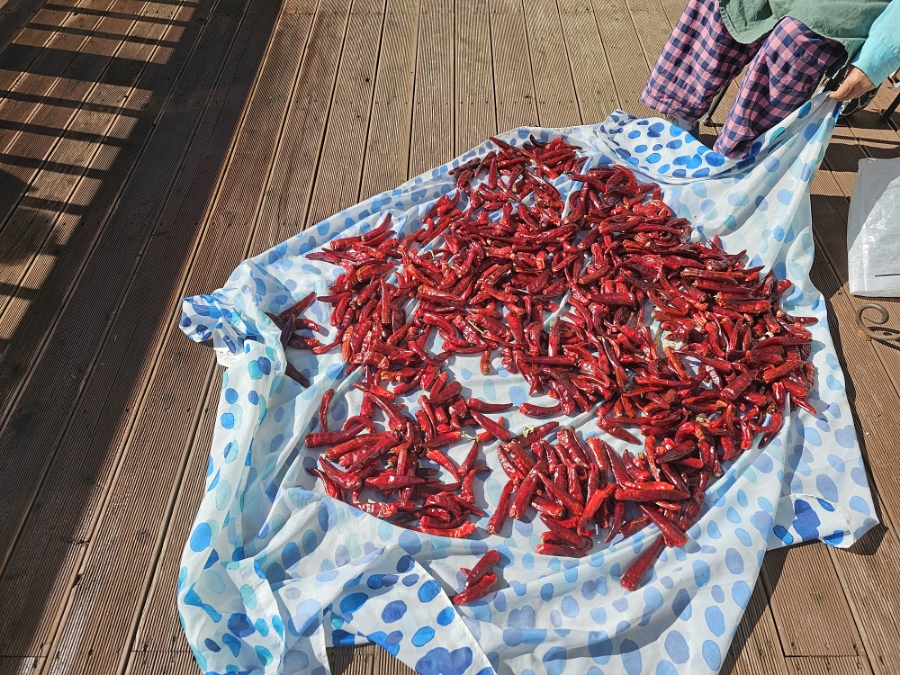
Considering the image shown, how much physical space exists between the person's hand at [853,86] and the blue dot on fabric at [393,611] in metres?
3.96

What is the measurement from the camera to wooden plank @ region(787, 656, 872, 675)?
272cm

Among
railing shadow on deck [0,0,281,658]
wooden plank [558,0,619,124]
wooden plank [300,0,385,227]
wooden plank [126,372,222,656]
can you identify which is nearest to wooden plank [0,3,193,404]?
railing shadow on deck [0,0,281,658]

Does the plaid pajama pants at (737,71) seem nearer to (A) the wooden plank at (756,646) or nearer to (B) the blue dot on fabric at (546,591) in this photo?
(A) the wooden plank at (756,646)

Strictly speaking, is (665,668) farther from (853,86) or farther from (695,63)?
(695,63)

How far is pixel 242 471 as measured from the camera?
3.05 meters

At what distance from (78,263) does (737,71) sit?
503 centimetres

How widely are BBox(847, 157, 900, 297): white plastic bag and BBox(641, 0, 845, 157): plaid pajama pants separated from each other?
79 cm

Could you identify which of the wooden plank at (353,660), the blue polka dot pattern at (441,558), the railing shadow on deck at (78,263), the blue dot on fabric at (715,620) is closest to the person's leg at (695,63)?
the blue polka dot pattern at (441,558)

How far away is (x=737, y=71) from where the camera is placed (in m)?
4.63

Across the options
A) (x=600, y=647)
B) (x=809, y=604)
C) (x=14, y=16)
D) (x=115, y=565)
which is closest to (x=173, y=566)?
(x=115, y=565)

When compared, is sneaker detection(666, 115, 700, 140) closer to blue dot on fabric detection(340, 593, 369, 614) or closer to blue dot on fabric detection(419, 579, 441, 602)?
blue dot on fabric detection(419, 579, 441, 602)

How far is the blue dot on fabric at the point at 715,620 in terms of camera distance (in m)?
2.72

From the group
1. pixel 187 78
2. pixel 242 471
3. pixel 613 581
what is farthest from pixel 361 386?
pixel 187 78

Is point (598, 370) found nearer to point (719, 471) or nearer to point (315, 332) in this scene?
point (719, 471)
